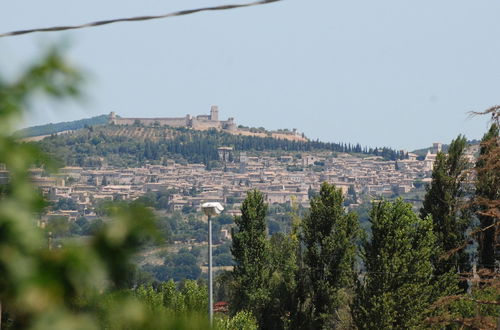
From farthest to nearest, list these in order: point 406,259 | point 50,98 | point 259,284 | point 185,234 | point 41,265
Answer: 1. point 185,234
2. point 259,284
3. point 406,259
4. point 50,98
5. point 41,265

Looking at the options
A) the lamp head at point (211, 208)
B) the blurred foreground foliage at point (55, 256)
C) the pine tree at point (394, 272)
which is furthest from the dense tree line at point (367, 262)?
the blurred foreground foliage at point (55, 256)

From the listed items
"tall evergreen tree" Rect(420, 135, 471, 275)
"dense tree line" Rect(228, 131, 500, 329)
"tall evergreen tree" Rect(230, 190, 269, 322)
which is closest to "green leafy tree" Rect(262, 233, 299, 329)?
"dense tree line" Rect(228, 131, 500, 329)

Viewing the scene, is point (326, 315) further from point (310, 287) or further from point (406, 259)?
point (406, 259)

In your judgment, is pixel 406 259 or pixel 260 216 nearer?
pixel 406 259

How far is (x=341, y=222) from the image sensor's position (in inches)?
1155

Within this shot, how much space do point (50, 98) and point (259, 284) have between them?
31.0 metres

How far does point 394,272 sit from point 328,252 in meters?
5.66

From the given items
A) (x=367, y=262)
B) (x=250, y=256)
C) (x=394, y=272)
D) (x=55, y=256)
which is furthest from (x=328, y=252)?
(x=55, y=256)

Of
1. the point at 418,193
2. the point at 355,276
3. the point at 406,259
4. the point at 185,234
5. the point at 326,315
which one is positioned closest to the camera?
the point at 406,259

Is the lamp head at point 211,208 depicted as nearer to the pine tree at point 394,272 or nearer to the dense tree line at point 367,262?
the dense tree line at point 367,262

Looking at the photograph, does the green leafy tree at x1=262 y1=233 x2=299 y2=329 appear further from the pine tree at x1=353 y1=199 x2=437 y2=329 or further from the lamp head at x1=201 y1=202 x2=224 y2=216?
the lamp head at x1=201 y1=202 x2=224 y2=216

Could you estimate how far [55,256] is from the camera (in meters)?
0.92

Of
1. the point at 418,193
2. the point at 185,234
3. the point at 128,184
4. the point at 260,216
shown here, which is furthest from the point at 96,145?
the point at 260,216

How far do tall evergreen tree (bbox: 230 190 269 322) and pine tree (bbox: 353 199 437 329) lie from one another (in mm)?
7365
